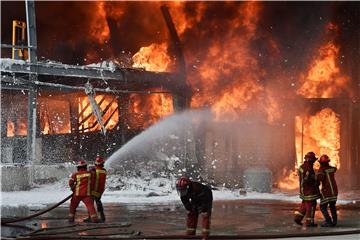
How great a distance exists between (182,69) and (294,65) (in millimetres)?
5541

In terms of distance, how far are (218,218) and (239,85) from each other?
471 inches

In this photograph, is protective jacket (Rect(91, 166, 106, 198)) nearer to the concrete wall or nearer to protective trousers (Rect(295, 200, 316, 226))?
protective trousers (Rect(295, 200, 316, 226))

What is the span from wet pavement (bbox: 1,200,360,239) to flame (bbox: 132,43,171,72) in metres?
8.56

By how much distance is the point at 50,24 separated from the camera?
3469cm

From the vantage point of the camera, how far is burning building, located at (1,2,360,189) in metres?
24.1

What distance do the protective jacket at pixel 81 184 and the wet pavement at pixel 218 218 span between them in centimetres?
74

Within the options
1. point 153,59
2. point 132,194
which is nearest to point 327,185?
point 132,194

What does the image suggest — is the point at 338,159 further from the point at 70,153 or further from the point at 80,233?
the point at 80,233

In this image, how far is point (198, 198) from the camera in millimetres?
9727

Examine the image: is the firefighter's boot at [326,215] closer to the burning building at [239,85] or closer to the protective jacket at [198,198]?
the protective jacket at [198,198]

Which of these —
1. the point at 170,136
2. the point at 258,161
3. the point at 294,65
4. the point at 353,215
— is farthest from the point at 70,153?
the point at 353,215

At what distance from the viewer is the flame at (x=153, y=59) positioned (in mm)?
25141

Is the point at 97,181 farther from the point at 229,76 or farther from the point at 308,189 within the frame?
the point at 229,76

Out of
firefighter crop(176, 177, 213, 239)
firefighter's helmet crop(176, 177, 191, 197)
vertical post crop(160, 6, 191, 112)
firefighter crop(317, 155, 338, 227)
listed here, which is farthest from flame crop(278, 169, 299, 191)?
firefighter's helmet crop(176, 177, 191, 197)
